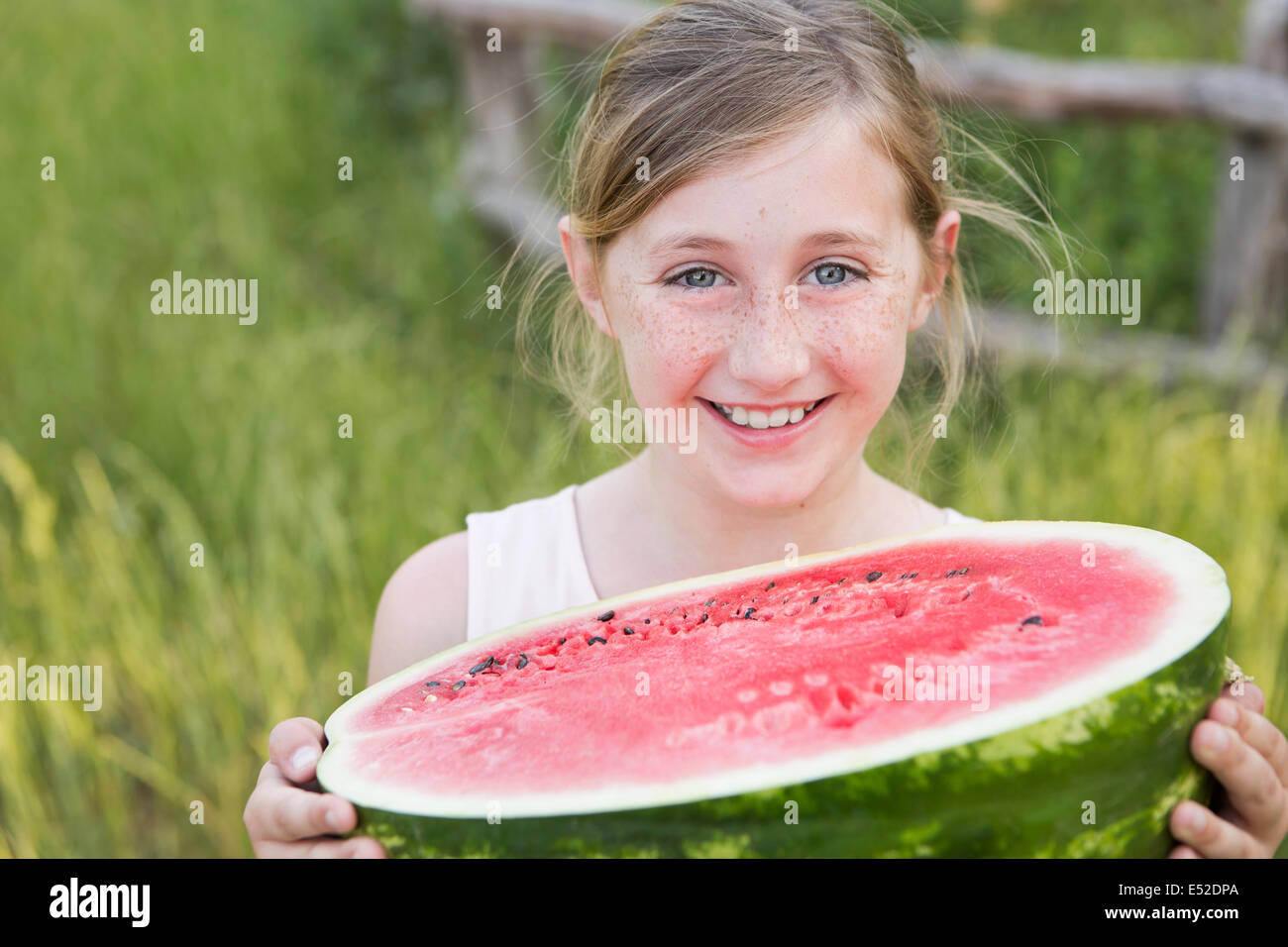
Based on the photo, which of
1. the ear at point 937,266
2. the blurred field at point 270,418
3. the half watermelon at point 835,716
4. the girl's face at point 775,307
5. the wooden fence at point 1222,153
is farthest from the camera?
the wooden fence at point 1222,153

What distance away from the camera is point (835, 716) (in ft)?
4.05

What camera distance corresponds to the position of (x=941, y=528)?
1549 millimetres

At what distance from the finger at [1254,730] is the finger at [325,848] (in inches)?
35.4

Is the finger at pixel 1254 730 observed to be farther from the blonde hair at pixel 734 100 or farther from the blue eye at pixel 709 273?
the blonde hair at pixel 734 100

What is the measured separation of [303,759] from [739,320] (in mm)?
763

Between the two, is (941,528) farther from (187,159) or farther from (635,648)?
(187,159)

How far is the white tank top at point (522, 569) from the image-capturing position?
1853 millimetres

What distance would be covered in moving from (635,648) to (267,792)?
1.50 ft

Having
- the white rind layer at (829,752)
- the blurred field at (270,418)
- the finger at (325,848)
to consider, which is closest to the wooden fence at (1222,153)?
the blurred field at (270,418)

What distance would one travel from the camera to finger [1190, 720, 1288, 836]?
3.94 feet

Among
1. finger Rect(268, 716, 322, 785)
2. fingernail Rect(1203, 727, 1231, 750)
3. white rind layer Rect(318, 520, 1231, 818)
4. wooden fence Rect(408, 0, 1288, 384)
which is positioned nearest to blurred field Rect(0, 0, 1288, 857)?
wooden fence Rect(408, 0, 1288, 384)

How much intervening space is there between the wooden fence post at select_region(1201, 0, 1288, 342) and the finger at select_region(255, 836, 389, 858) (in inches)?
164

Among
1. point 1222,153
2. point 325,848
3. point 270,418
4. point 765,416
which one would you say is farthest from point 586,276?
point 1222,153

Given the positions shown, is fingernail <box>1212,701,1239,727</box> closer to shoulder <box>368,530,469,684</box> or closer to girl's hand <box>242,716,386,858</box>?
girl's hand <box>242,716,386,858</box>
